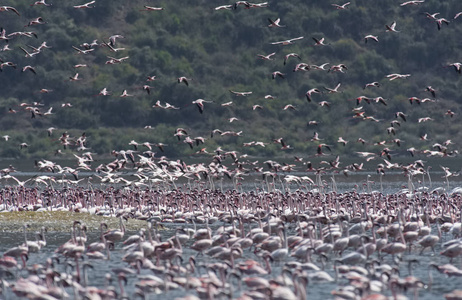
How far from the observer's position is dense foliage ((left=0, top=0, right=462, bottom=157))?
113188 mm

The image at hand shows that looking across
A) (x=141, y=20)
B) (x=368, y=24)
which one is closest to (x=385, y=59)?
(x=368, y=24)

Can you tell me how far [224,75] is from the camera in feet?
417

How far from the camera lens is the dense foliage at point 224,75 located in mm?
113188

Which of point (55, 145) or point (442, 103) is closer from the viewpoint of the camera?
point (55, 145)

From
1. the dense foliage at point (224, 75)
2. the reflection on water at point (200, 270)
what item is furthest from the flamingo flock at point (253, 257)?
the dense foliage at point (224, 75)

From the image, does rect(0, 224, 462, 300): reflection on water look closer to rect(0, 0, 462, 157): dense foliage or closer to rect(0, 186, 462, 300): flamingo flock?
rect(0, 186, 462, 300): flamingo flock

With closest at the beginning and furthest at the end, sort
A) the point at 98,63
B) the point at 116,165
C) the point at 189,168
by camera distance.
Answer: the point at 116,165, the point at 189,168, the point at 98,63

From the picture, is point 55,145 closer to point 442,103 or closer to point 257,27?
point 257,27

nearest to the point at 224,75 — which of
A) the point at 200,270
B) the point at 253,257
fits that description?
the point at 253,257

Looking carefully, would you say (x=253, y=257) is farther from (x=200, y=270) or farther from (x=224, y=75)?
(x=224, y=75)

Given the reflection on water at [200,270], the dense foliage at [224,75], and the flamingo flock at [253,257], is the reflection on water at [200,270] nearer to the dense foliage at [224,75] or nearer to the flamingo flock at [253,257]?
the flamingo flock at [253,257]

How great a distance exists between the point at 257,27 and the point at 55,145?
123 ft

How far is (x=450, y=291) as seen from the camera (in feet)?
81.6

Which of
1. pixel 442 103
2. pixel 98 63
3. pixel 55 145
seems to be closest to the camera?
pixel 55 145
